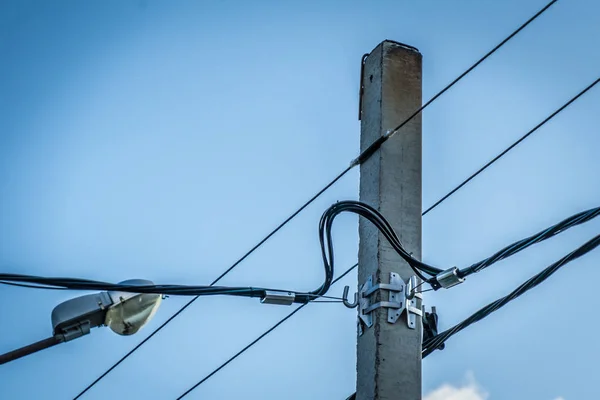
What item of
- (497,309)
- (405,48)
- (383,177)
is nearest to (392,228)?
(383,177)

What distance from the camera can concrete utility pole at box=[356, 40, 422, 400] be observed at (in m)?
5.41

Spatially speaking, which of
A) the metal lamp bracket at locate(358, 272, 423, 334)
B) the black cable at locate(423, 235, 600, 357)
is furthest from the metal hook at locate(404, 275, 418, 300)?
the black cable at locate(423, 235, 600, 357)

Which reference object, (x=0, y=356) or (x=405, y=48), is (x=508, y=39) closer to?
(x=405, y=48)

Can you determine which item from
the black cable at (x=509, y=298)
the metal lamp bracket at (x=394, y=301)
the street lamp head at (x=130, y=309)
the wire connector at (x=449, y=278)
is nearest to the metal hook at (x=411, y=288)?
the metal lamp bracket at (x=394, y=301)

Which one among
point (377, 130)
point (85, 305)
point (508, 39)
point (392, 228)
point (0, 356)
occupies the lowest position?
point (0, 356)

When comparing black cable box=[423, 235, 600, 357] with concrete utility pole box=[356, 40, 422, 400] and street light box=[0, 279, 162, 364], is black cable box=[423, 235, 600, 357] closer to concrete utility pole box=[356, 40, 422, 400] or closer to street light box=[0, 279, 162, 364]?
concrete utility pole box=[356, 40, 422, 400]

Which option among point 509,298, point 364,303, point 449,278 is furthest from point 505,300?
point 364,303

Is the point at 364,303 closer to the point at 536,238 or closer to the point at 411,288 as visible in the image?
the point at 411,288

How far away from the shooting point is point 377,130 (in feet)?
20.4

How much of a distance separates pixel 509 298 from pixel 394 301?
63 centimetres

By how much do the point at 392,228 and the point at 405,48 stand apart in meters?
1.38

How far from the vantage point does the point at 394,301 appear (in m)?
5.61

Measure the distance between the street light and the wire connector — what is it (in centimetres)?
160

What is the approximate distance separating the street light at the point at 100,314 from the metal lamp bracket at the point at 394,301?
46.5 inches
